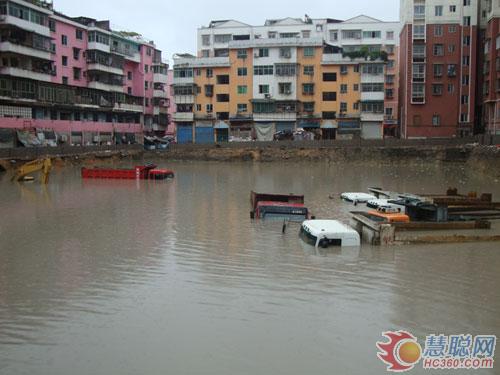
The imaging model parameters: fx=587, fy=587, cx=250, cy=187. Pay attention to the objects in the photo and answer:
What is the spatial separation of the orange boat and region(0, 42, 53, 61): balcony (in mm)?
52424

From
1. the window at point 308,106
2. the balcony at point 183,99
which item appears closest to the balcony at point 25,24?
the balcony at point 183,99

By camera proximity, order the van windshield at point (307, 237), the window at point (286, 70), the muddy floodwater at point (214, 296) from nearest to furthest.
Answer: the muddy floodwater at point (214, 296) → the van windshield at point (307, 237) → the window at point (286, 70)

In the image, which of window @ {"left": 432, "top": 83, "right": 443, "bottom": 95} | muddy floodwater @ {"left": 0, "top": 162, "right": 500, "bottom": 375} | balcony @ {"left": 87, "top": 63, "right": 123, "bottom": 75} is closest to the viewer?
muddy floodwater @ {"left": 0, "top": 162, "right": 500, "bottom": 375}

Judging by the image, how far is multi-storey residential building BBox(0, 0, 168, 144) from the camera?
219 ft

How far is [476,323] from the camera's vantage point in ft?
44.5

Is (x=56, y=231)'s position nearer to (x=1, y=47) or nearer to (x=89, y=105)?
(x=1, y=47)

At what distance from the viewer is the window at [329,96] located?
86188mm

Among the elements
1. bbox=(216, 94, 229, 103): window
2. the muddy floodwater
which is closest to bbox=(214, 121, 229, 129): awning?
bbox=(216, 94, 229, 103): window

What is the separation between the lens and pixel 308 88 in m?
86.9

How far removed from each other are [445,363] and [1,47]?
65.2 m

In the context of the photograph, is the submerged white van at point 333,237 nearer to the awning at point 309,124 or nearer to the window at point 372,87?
the window at point 372,87

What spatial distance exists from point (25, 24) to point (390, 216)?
2210 inches

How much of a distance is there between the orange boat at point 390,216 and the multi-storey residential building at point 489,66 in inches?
1767

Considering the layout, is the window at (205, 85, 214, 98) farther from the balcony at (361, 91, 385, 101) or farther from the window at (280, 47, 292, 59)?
the balcony at (361, 91, 385, 101)
